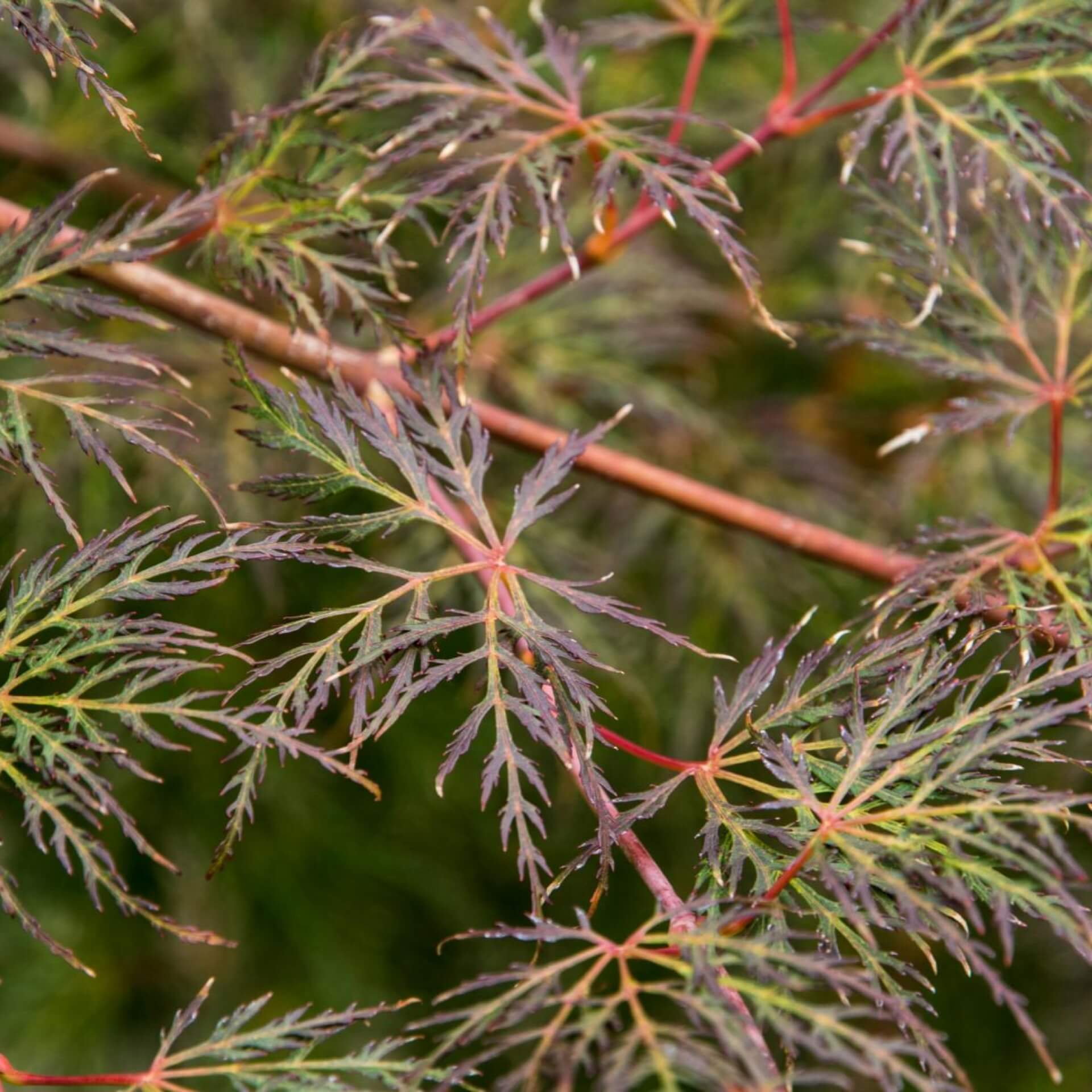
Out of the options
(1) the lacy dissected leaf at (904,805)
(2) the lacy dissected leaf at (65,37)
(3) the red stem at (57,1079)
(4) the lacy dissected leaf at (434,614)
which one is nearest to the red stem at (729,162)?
(4) the lacy dissected leaf at (434,614)

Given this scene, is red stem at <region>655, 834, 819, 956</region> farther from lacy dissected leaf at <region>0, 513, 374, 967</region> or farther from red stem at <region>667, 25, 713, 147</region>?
red stem at <region>667, 25, 713, 147</region>

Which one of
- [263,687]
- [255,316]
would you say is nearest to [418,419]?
[255,316]

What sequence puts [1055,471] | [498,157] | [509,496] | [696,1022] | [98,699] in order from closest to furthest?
[696,1022] → [98,699] → [498,157] → [1055,471] → [509,496]

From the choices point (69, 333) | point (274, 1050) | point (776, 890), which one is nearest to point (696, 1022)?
point (776, 890)

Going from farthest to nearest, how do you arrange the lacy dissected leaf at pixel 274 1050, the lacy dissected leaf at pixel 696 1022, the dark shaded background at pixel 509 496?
the dark shaded background at pixel 509 496
the lacy dissected leaf at pixel 274 1050
the lacy dissected leaf at pixel 696 1022

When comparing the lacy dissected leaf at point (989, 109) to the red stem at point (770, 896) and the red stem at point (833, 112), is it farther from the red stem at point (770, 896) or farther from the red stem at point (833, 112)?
the red stem at point (770, 896)

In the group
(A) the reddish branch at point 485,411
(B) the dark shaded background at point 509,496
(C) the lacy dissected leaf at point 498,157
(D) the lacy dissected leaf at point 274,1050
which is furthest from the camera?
(B) the dark shaded background at point 509,496

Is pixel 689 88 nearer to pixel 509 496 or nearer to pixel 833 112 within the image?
pixel 833 112
